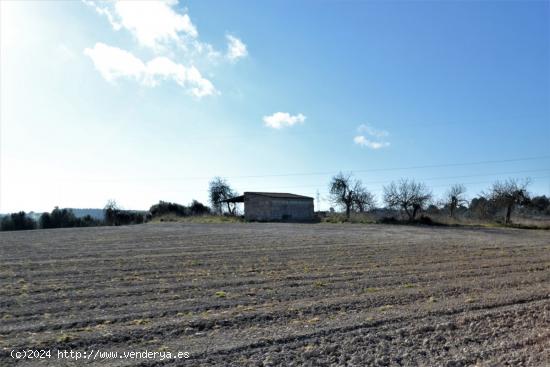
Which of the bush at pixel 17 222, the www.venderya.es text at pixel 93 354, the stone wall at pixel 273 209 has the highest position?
the stone wall at pixel 273 209

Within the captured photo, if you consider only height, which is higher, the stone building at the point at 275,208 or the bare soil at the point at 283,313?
the stone building at the point at 275,208

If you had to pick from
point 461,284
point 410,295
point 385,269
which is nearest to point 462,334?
point 410,295

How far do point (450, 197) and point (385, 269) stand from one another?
148ft

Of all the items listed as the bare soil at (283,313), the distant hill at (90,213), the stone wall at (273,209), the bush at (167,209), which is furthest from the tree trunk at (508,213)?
the distant hill at (90,213)

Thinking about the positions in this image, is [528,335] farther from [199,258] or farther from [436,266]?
[199,258]

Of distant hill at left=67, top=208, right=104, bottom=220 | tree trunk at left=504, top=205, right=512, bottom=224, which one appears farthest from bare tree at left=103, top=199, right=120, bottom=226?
tree trunk at left=504, top=205, right=512, bottom=224

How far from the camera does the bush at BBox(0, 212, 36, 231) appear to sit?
151 feet

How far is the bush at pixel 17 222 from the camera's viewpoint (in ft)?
151

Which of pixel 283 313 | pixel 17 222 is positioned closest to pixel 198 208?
pixel 17 222

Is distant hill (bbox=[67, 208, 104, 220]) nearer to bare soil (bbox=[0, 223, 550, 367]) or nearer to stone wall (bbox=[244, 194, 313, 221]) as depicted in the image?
stone wall (bbox=[244, 194, 313, 221])

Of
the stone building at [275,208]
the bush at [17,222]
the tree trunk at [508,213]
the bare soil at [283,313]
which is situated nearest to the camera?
the bare soil at [283,313]

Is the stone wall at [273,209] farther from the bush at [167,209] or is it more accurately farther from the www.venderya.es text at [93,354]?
the www.venderya.es text at [93,354]

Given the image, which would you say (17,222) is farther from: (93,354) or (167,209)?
(93,354)

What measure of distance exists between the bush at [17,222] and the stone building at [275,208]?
82.3ft
